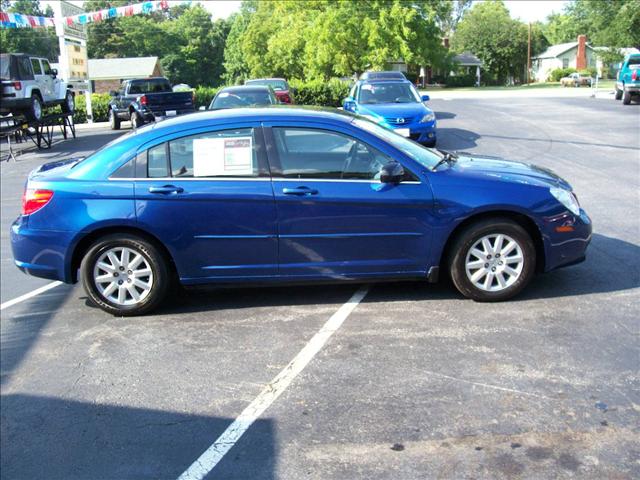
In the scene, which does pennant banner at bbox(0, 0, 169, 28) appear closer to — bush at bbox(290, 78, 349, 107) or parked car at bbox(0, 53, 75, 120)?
parked car at bbox(0, 53, 75, 120)

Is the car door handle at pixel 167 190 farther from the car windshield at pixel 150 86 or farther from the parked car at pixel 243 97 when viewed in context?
the car windshield at pixel 150 86

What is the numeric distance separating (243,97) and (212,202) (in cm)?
1096

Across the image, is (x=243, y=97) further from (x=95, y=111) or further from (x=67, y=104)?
(x=95, y=111)

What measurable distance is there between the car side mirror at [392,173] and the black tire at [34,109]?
17692mm

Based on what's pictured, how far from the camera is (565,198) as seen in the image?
5145mm

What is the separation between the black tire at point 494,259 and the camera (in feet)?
16.3

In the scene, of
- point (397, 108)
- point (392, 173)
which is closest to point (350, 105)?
point (397, 108)

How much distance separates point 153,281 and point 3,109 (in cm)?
1679

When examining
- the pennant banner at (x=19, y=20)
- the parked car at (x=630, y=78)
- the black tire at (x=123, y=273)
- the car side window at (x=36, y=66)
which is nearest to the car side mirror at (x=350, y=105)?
the black tire at (x=123, y=273)

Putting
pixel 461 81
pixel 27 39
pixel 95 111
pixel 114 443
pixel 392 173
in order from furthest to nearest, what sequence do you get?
pixel 27 39 → pixel 461 81 → pixel 95 111 → pixel 392 173 → pixel 114 443

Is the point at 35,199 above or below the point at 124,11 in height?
below

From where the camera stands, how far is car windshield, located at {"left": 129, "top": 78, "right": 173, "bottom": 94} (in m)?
24.9

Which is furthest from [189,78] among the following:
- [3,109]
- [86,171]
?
[86,171]

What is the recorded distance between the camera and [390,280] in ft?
17.0
